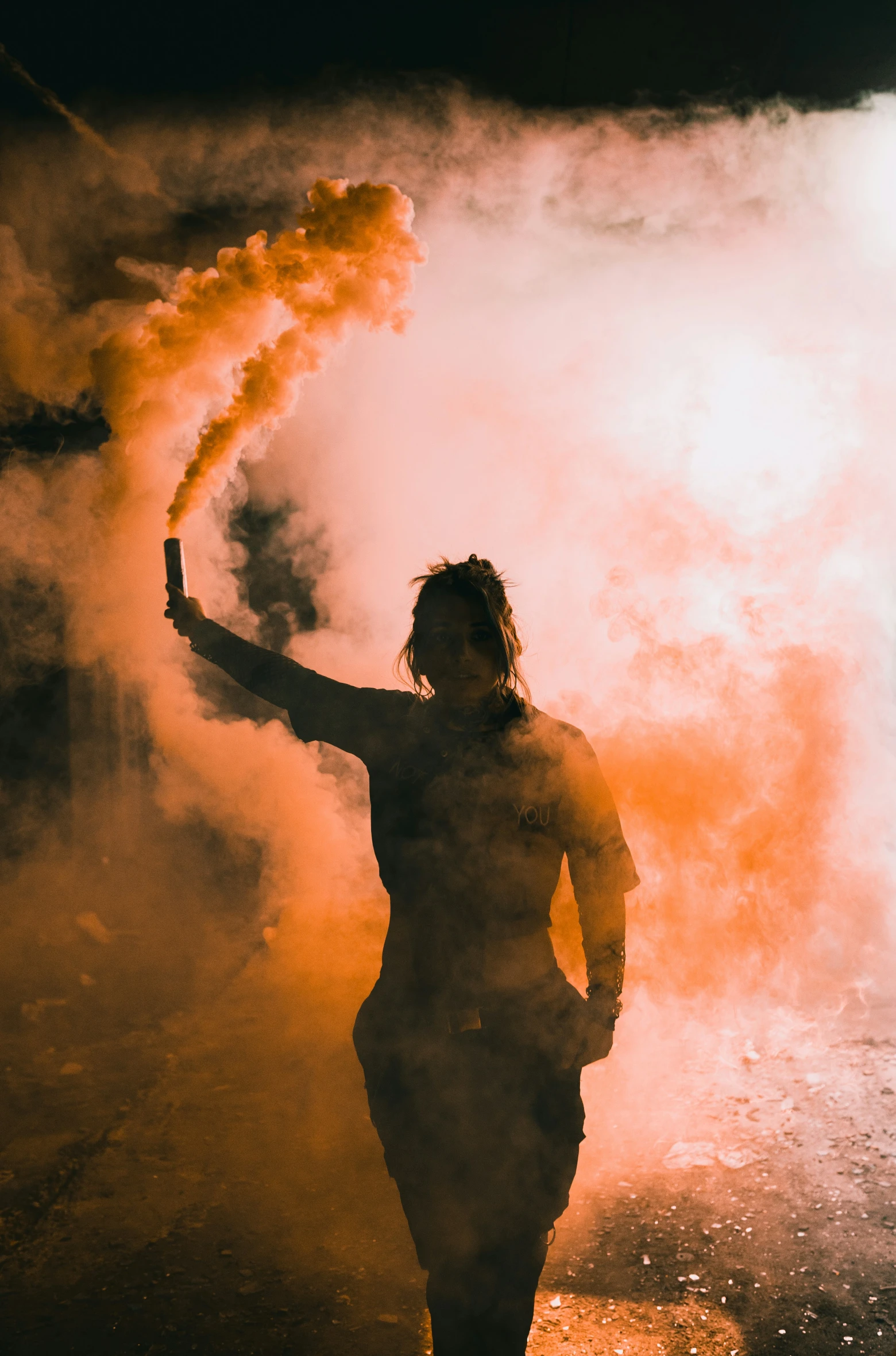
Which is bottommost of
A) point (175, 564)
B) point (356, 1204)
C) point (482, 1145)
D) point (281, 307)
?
point (356, 1204)

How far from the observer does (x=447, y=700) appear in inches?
74.7

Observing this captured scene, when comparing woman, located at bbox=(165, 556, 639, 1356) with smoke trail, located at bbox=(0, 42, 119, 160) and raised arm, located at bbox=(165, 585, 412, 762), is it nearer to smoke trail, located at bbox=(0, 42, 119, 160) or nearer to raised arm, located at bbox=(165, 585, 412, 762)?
raised arm, located at bbox=(165, 585, 412, 762)

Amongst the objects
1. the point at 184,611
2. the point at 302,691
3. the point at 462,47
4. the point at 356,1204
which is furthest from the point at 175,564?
the point at 462,47

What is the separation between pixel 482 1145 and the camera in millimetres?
1711

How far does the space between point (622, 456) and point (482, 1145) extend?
410cm

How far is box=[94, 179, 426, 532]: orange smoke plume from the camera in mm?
3008

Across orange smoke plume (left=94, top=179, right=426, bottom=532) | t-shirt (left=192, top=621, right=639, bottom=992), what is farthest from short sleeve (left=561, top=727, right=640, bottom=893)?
orange smoke plume (left=94, top=179, right=426, bottom=532)

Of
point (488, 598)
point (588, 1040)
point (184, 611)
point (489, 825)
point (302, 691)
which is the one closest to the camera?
point (588, 1040)

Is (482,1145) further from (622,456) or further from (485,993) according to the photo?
(622,456)

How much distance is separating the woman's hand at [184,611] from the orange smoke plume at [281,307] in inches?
28.6

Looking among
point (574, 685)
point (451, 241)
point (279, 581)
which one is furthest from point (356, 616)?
point (451, 241)

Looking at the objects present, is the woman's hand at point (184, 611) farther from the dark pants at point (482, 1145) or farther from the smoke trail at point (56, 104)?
the smoke trail at point (56, 104)

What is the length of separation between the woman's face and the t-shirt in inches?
3.0

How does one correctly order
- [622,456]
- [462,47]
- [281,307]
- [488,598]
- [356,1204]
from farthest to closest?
[622,456] → [462,47] → [281,307] → [356,1204] → [488,598]
